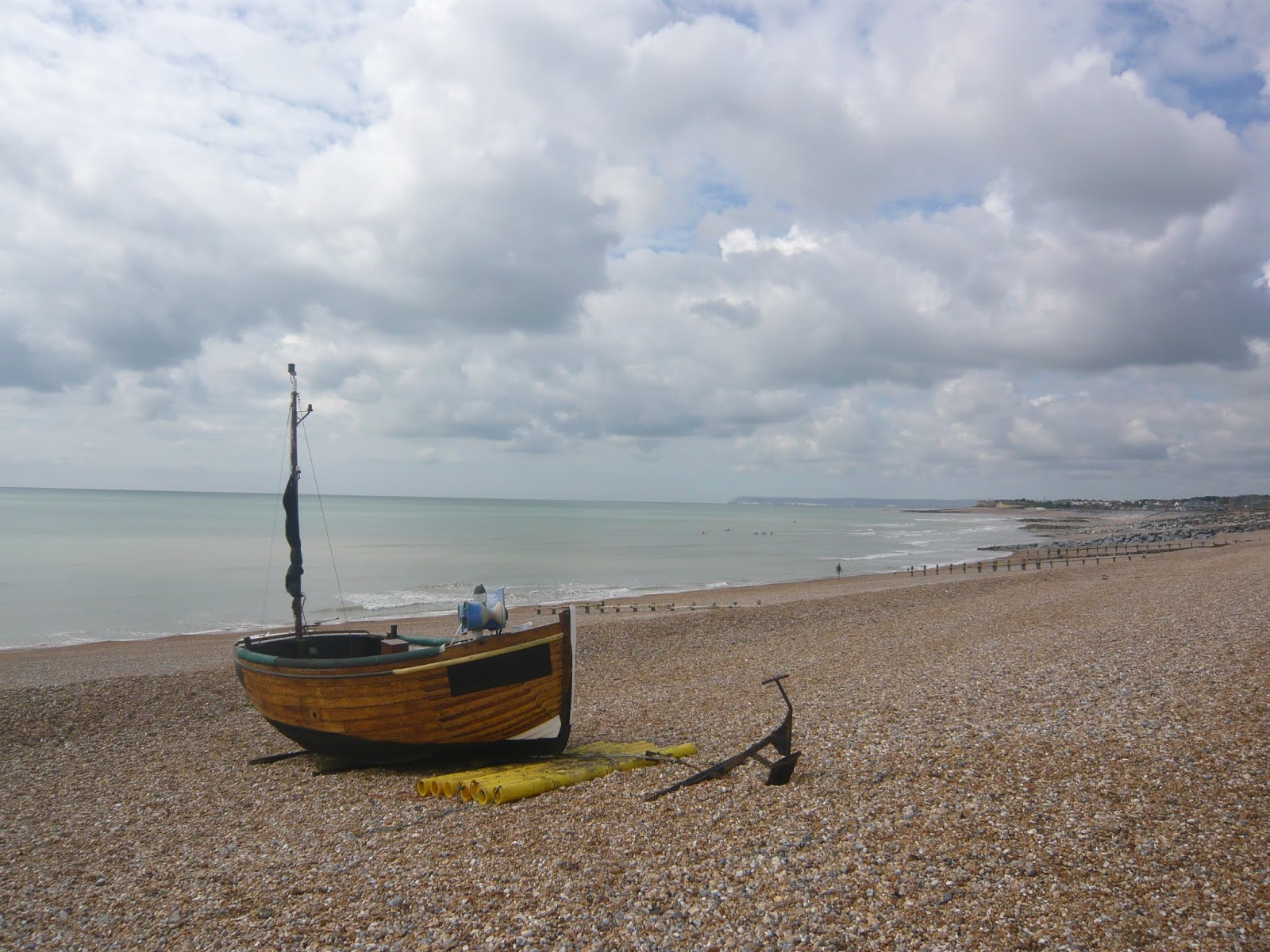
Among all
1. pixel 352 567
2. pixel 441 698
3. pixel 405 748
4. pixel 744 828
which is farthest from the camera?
pixel 352 567

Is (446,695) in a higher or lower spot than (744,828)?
higher

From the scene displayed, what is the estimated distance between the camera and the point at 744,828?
22.0 feet

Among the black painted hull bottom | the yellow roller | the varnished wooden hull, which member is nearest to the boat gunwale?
the varnished wooden hull

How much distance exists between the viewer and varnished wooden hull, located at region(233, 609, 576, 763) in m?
9.70

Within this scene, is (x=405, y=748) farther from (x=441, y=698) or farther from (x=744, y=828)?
(x=744, y=828)

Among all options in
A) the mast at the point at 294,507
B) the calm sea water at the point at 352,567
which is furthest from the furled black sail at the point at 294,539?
the calm sea water at the point at 352,567

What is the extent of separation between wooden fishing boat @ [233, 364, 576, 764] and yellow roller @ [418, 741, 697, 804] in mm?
467

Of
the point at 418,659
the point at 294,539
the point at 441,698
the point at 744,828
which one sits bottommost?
the point at 744,828

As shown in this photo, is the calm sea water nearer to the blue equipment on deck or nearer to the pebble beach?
the pebble beach

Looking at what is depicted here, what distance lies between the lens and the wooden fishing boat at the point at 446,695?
31.8 feet

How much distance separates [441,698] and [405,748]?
0.97 metres

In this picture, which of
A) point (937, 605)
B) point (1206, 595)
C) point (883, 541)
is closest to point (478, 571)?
point (937, 605)

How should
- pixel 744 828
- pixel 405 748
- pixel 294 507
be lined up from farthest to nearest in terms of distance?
pixel 294 507 → pixel 405 748 → pixel 744 828

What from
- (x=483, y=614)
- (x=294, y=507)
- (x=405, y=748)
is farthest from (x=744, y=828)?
(x=294, y=507)
